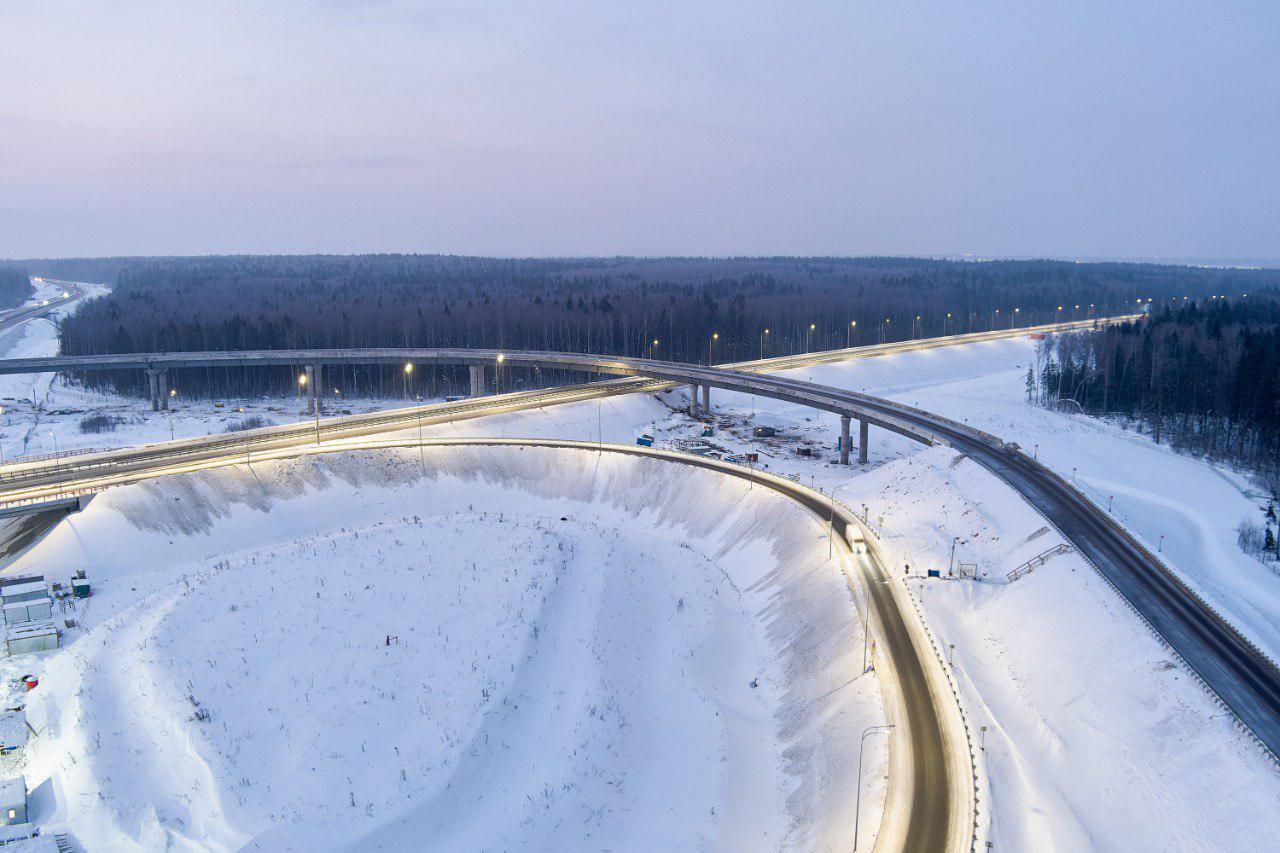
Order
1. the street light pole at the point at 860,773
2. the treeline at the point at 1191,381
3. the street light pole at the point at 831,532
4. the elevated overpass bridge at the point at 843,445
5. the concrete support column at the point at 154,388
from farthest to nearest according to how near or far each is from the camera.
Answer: the concrete support column at the point at 154,388, the treeline at the point at 1191,381, the street light pole at the point at 831,532, the elevated overpass bridge at the point at 843,445, the street light pole at the point at 860,773

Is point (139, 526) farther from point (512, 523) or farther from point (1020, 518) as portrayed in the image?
point (1020, 518)

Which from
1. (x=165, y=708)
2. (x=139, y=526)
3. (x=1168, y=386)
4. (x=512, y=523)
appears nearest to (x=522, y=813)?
(x=165, y=708)

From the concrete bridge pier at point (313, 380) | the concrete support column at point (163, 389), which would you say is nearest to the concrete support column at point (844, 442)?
the concrete bridge pier at point (313, 380)

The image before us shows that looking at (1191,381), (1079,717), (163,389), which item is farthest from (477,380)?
(1079,717)

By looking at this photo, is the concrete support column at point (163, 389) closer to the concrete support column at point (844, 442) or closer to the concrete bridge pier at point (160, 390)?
the concrete bridge pier at point (160, 390)

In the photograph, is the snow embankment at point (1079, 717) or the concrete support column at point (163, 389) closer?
the snow embankment at point (1079, 717)
